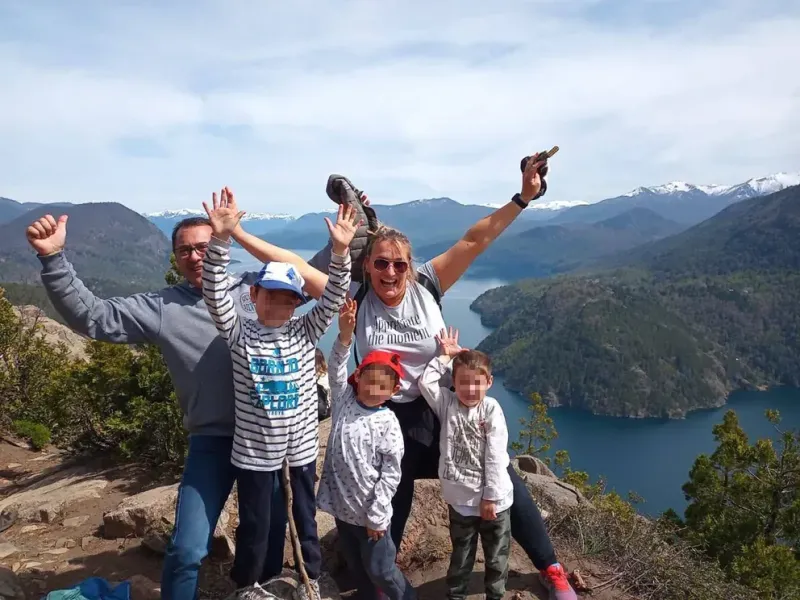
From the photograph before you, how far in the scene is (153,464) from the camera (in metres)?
6.81

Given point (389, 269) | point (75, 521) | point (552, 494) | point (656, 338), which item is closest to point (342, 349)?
point (389, 269)

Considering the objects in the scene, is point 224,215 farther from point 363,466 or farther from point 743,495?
point 743,495

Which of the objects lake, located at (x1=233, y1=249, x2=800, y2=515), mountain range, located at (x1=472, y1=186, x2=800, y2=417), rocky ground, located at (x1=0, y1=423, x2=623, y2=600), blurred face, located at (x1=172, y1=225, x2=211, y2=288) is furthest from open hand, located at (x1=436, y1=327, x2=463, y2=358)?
mountain range, located at (x1=472, y1=186, x2=800, y2=417)

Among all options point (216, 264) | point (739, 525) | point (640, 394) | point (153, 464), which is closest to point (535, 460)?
point (153, 464)

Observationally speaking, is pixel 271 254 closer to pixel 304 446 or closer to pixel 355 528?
pixel 304 446

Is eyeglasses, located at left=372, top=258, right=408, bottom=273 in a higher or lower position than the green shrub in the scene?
higher

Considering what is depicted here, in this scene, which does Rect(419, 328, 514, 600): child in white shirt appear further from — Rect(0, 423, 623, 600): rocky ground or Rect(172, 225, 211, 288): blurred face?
Rect(172, 225, 211, 288): blurred face

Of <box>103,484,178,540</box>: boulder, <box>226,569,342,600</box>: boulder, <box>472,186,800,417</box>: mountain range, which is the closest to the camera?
<box>226,569,342,600</box>: boulder

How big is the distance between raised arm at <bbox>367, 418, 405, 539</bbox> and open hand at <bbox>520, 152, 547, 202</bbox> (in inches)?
65.6

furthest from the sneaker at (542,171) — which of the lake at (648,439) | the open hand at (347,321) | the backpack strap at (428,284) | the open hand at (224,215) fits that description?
the lake at (648,439)

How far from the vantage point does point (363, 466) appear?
3145 millimetres

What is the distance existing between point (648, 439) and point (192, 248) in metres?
90.2

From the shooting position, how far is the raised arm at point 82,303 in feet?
8.85

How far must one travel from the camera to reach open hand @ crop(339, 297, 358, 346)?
129 inches
